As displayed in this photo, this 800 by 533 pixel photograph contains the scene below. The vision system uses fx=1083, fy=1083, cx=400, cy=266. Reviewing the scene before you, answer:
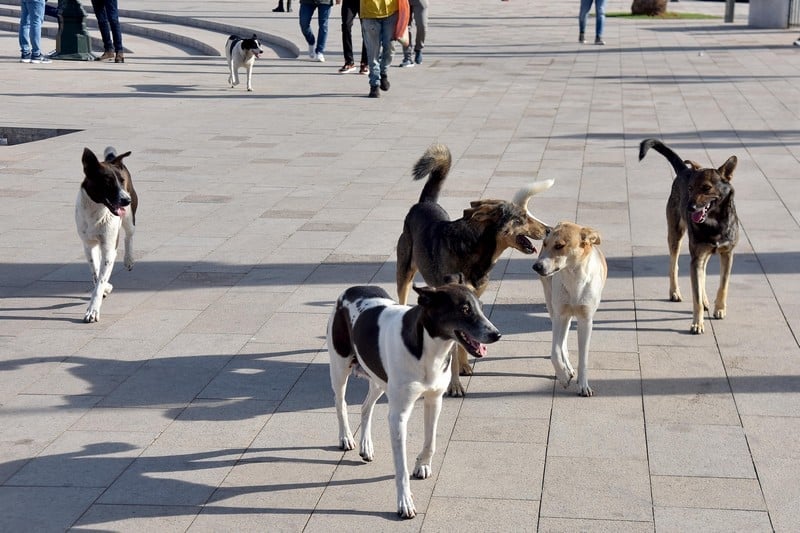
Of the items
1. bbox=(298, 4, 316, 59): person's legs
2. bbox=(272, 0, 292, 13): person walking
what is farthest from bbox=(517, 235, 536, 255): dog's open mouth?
bbox=(272, 0, 292, 13): person walking

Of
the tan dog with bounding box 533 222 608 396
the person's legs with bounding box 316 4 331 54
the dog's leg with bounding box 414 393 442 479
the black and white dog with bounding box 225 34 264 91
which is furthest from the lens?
the person's legs with bounding box 316 4 331 54

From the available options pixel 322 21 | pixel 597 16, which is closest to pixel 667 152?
pixel 322 21

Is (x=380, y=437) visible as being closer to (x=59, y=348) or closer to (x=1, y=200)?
(x=59, y=348)

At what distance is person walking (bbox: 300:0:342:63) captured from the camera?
20625 millimetres

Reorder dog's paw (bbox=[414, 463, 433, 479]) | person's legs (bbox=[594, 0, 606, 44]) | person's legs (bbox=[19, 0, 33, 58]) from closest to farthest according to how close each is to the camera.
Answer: dog's paw (bbox=[414, 463, 433, 479]), person's legs (bbox=[19, 0, 33, 58]), person's legs (bbox=[594, 0, 606, 44])

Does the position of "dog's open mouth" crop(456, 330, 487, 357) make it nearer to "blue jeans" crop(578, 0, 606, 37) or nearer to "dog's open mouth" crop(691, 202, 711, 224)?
"dog's open mouth" crop(691, 202, 711, 224)

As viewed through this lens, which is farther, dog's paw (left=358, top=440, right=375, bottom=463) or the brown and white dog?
the brown and white dog

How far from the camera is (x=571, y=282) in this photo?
580 cm

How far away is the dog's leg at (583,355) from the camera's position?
588 centimetres

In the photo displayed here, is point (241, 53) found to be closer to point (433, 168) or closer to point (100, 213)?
point (100, 213)

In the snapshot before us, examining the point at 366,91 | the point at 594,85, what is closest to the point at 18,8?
the point at 366,91

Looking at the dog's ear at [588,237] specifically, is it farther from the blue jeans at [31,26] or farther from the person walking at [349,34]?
the blue jeans at [31,26]

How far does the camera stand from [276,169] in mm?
12023

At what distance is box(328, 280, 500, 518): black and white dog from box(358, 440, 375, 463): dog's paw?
0.78 ft
